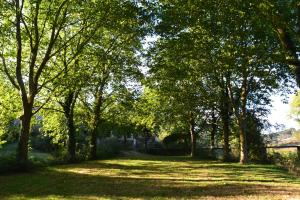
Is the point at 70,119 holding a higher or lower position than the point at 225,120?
lower

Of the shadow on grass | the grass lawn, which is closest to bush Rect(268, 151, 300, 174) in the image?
the grass lawn

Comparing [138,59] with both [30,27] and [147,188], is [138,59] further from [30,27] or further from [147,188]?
[147,188]

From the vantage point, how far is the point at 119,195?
14719 millimetres

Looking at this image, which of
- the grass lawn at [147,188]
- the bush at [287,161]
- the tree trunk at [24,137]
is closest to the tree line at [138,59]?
the tree trunk at [24,137]

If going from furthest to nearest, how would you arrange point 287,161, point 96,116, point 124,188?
point 96,116 < point 287,161 < point 124,188

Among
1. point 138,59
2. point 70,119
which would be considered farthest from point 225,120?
point 70,119

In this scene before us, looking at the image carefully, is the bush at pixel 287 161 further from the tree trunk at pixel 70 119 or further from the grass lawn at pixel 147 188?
the tree trunk at pixel 70 119

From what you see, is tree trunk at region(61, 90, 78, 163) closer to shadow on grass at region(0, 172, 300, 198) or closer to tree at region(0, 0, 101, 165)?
tree at region(0, 0, 101, 165)

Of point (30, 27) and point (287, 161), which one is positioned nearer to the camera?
point (30, 27)

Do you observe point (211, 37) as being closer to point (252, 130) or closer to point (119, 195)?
point (119, 195)

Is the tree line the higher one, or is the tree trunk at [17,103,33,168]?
the tree line

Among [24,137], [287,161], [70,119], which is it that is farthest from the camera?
[70,119]

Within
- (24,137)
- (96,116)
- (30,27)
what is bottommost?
(24,137)

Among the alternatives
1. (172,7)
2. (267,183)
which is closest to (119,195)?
(267,183)
